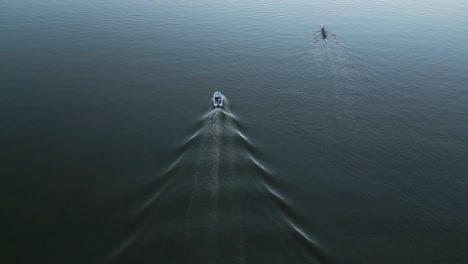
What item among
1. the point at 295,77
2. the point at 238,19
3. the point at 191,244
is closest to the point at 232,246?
the point at 191,244

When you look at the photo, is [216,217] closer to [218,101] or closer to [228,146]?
[228,146]

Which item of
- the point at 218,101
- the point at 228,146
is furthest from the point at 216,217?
the point at 218,101

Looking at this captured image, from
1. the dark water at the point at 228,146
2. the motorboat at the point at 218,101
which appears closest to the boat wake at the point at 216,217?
the dark water at the point at 228,146

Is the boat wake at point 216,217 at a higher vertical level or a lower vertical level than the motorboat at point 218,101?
lower

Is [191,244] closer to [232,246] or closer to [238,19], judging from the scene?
[232,246]

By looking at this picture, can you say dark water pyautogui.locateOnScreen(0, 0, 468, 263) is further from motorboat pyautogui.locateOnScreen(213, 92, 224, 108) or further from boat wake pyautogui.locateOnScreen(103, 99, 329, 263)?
motorboat pyautogui.locateOnScreen(213, 92, 224, 108)

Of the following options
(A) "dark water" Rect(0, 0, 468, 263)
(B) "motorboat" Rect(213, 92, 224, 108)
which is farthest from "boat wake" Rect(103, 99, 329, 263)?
(B) "motorboat" Rect(213, 92, 224, 108)

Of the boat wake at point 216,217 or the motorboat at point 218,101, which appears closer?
the boat wake at point 216,217

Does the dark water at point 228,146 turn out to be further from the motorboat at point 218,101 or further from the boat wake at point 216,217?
the motorboat at point 218,101

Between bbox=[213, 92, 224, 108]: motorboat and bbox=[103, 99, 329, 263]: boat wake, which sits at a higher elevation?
bbox=[213, 92, 224, 108]: motorboat

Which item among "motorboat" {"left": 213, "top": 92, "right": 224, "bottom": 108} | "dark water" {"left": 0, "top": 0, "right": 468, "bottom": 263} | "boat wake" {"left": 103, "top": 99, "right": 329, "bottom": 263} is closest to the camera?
"boat wake" {"left": 103, "top": 99, "right": 329, "bottom": 263}
